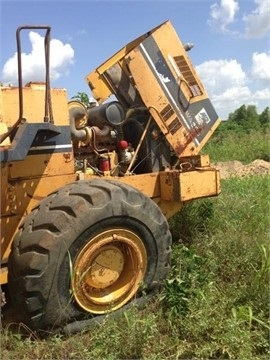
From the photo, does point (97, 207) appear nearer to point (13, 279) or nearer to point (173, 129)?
point (13, 279)

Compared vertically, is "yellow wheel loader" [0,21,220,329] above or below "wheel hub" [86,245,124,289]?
above

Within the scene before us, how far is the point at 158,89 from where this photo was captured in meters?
4.90

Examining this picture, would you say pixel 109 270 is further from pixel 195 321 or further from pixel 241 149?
pixel 241 149

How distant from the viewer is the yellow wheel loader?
3.41m

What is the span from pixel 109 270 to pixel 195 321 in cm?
82

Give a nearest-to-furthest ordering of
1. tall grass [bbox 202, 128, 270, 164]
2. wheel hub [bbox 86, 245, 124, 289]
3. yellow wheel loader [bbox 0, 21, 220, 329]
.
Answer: yellow wheel loader [bbox 0, 21, 220, 329], wheel hub [bbox 86, 245, 124, 289], tall grass [bbox 202, 128, 270, 164]

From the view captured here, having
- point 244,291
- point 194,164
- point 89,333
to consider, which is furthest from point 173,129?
point 89,333

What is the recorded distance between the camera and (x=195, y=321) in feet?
11.4

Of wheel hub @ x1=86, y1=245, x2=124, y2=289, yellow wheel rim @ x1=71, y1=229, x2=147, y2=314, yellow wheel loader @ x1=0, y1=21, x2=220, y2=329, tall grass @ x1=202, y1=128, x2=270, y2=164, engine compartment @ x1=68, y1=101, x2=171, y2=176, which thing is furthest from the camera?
tall grass @ x1=202, y1=128, x2=270, y2=164

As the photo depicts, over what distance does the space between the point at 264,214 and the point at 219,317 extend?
7.54 ft

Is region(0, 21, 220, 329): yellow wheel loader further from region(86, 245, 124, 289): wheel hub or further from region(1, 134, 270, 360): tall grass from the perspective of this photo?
region(1, 134, 270, 360): tall grass

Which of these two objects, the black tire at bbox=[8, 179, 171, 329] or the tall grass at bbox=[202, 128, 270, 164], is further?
the tall grass at bbox=[202, 128, 270, 164]

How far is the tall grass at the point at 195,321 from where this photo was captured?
324 centimetres

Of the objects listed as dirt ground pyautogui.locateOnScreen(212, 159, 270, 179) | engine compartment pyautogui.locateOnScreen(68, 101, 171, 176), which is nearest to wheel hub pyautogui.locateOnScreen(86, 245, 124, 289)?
engine compartment pyautogui.locateOnScreen(68, 101, 171, 176)
